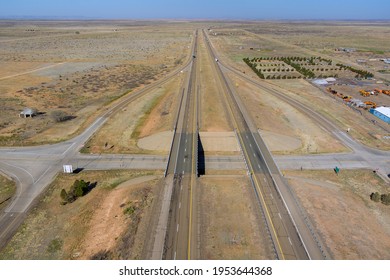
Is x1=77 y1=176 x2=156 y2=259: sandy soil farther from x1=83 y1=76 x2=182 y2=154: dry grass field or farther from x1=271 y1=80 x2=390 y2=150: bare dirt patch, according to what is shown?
x1=271 y1=80 x2=390 y2=150: bare dirt patch

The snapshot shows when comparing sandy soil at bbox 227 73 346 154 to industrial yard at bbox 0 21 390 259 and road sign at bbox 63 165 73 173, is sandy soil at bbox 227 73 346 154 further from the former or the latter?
road sign at bbox 63 165 73 173

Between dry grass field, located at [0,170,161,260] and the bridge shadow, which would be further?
the bridge shadow

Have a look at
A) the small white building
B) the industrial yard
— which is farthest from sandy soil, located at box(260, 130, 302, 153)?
the small white building

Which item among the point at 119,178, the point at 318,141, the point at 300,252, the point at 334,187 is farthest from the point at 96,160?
the point at 318,141

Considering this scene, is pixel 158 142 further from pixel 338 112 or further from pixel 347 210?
pixel 338 112

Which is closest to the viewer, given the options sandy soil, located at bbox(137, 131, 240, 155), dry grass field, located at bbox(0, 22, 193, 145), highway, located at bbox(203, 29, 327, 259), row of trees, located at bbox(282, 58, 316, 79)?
highway, located at bbox(203, 29, 327, 259)

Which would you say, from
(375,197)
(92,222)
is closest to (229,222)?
(92,222)

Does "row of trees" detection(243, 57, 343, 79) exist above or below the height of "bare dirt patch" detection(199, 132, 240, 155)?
above

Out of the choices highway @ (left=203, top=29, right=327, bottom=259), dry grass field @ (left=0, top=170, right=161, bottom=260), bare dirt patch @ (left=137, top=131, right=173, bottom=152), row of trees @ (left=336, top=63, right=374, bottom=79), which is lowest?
dry grass field @ (left=0, top=170, right=161, bottom=260)

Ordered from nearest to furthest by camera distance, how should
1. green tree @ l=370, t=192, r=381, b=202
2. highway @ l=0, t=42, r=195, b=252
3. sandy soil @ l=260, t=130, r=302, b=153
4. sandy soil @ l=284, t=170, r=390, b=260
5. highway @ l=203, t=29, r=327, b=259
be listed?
highway @ l=203, t=29, r=327, b=259
sandy soil @ l=284, t=170, r=390, b=260
highway @ l=0, t=42, r=195, b=252
green tree @ l=370, t=192, r=381, b=202
sandy soil @ l=260, t=130, r=302, b=153
